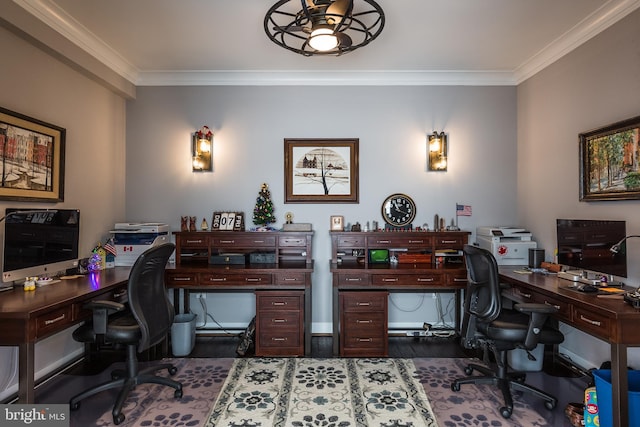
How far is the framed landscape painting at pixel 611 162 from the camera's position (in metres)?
2.44

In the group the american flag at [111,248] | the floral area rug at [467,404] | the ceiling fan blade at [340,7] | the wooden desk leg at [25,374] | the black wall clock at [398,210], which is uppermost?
the ceiling fan blade at [340,7]

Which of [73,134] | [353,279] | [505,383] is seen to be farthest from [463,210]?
[73,134]

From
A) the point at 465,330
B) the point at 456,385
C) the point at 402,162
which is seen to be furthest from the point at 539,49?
the point at 456,385

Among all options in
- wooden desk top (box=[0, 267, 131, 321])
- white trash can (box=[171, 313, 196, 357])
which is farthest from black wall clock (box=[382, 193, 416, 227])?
wooden desk top (box=[0, 267, 131, 321])

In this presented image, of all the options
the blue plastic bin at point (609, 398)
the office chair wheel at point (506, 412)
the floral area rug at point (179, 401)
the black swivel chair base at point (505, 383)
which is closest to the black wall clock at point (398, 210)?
the black swivel chair base at point (505, 383)

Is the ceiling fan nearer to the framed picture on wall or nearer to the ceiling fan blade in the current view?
the ceiling fan blade

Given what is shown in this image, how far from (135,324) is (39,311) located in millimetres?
590

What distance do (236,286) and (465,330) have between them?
6.87ft

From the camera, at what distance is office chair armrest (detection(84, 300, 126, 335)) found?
7.29 feet

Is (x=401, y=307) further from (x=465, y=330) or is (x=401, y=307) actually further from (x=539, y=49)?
(x=539, y=49)

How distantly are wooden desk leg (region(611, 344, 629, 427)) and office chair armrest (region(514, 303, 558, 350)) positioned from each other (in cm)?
40

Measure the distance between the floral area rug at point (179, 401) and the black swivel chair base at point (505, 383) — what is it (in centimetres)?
189

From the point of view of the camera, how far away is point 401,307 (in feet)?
12.6

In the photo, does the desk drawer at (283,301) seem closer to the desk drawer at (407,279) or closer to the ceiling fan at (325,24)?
the desk drawer at (407,279)
